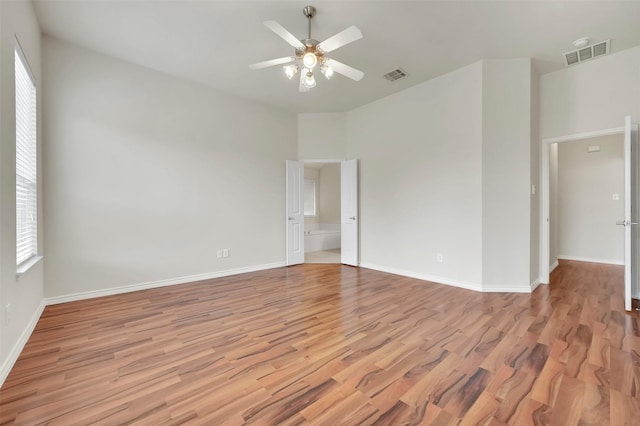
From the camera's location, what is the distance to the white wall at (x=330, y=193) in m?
9.04

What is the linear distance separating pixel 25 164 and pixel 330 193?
23.8ft

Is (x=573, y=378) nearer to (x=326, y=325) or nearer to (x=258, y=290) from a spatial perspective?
(x=326, y=325)

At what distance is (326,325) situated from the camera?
2.67 metres

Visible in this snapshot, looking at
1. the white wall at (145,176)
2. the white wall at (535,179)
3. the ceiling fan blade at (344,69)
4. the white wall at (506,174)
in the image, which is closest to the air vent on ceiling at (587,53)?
the white wall at (535,179)

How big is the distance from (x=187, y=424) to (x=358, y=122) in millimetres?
4972

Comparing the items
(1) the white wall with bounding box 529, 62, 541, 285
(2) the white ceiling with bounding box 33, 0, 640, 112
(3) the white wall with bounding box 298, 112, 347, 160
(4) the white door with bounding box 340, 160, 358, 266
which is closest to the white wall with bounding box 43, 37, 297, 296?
(2) the white ceiling with bounding box 33, 0, 640, 112

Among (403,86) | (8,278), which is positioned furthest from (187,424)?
(403,86)

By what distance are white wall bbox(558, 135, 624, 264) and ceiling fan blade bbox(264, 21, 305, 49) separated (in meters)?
5.95

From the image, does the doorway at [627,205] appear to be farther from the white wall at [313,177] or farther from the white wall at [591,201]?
the white wall at [313,177]

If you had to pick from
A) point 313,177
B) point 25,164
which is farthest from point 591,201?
point 25,164

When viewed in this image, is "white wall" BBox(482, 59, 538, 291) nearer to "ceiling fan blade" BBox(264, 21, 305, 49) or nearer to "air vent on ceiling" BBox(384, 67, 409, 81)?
"air vent on ceiling" BBox(384, 67, 409, 81)

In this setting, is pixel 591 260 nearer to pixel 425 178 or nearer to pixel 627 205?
pixel 627 205

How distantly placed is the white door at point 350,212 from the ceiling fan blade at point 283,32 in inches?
119

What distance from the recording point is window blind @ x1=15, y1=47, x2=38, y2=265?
2.46 metres
